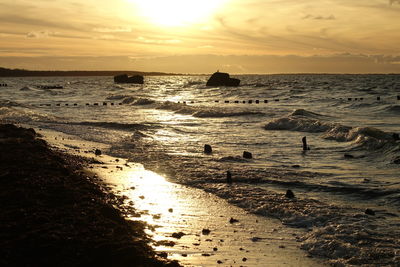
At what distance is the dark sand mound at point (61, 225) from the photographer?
6750mm

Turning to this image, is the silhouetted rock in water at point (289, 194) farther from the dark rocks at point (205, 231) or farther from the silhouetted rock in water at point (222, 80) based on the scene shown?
the silhouetted rock in water at point (222, 80)

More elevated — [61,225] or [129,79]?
[129,79]

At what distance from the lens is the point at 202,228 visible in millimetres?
9242

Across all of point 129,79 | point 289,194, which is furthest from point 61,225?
point 129,79

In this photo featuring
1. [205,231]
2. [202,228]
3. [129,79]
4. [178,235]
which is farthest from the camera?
[129,79]

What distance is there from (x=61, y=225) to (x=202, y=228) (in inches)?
111

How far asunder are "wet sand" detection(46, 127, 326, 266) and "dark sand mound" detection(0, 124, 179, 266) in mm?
554

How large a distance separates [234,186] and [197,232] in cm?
444

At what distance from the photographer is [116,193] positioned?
11664 millimetres

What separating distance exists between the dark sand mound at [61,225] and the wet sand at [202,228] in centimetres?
55

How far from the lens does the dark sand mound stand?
22.1ft

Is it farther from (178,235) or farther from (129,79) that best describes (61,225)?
(129,79)

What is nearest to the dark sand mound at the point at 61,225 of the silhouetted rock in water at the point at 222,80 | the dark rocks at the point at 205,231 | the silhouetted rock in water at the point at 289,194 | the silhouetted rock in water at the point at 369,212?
the dark rocks at the point at 205,231

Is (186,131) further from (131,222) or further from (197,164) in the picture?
(131,222)
